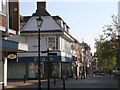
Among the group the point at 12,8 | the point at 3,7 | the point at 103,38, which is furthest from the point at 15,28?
the point at 103,38

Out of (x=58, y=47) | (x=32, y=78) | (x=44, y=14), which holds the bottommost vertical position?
(x=32, y=78)

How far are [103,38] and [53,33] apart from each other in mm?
7669

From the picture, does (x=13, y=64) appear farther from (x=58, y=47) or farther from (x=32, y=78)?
(x=58, y=47)

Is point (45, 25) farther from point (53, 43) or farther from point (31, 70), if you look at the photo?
point (31, 70)

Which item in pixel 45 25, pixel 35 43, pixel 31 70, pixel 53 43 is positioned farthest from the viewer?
pixel 45 25

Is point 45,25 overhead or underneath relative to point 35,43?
overhead

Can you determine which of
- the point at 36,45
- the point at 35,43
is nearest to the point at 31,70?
the point at 36,45

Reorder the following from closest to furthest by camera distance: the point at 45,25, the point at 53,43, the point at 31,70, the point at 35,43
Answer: the point at 53,43 < the point at 35,43 < the point at 31,70 < the point at 45,25

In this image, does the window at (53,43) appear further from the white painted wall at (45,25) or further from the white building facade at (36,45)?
the white painted wall at (45,25)

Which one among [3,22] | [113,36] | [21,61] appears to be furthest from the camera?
[21,61]

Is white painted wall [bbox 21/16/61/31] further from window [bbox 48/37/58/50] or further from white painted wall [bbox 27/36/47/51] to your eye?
window [bbox 48/37/58/50]

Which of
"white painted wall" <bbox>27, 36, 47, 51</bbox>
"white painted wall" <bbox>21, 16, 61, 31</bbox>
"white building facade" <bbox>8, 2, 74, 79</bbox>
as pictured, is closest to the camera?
"white building facade" <bbox>8, 2, 74, 79</bbox>

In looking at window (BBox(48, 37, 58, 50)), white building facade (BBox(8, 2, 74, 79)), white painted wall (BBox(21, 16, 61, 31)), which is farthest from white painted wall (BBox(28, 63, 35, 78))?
white painted wall (BBox(21, 16, 61, 31))

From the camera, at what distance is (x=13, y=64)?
52.3 meters
